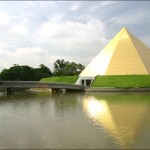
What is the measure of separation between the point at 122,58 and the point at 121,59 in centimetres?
23

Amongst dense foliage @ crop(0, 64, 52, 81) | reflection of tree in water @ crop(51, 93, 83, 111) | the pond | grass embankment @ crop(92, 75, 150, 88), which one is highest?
dense foliage @ crop(0, 64, 52, 81)

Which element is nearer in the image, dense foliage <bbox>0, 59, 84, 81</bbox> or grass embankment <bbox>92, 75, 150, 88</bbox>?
grass embankment <bbox>92, 75, 150, 88</bbox>

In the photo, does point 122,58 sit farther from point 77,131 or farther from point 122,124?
point 77,131

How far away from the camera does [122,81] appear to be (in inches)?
1623

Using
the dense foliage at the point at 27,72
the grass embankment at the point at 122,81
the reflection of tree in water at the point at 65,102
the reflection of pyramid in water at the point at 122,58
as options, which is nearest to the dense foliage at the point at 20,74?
the dense foliage at the point at 27,72

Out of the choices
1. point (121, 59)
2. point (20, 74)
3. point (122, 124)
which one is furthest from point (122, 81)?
point (20, 74)

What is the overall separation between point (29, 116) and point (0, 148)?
7.24m

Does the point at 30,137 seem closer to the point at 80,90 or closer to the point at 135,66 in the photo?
the point at 80,90

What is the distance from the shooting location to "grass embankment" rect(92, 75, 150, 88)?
39.4 metres

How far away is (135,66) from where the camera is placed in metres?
44.5

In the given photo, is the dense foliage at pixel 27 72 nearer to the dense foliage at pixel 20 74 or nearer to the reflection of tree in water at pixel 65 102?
the dense foliage at pixel 20 74

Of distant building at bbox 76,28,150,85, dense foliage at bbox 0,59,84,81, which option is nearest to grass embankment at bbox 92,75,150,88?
distant building at bbox 76,28,150,85

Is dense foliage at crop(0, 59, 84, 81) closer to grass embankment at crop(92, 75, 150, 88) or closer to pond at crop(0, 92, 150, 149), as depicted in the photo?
grass embankment at crop(92, 75, 150, 88)

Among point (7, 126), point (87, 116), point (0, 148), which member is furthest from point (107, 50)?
point (0, 148)
